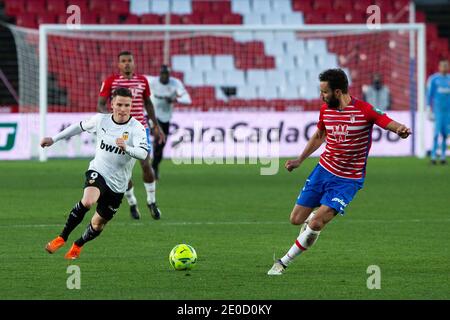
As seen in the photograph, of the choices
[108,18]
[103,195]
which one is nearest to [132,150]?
[103,195]

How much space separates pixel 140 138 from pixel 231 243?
1.80 meters

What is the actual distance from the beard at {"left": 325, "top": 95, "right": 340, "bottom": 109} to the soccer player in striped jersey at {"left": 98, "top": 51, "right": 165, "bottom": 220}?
4.59 meters

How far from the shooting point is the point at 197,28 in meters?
26.4

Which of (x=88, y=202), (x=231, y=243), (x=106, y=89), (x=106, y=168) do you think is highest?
(x=106, y=89)

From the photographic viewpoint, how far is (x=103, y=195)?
10.6m

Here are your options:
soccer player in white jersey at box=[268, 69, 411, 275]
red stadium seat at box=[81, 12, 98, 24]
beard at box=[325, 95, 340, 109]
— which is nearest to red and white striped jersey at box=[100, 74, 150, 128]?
soccer player in white jersey at box=[268, 69, 411, 275]

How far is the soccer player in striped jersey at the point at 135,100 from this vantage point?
1417 centimetres

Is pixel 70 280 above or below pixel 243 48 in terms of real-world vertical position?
below

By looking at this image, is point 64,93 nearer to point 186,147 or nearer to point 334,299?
point 186,147

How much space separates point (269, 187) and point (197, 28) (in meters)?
8.20

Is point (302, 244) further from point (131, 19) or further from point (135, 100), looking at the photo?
point (131, 19)

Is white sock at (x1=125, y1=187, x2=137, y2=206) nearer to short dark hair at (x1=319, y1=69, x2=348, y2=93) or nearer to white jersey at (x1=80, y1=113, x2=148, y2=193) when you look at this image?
white jersey at (x1=80, y1=113, x2=148, y2=193)
